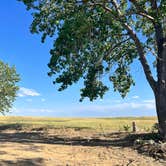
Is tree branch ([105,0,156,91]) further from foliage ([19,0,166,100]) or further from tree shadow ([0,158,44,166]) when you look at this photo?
tree shadow ([0,158,44,166])

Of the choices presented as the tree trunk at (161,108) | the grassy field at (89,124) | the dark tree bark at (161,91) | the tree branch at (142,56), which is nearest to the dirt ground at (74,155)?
the tree trunk at (161,108)

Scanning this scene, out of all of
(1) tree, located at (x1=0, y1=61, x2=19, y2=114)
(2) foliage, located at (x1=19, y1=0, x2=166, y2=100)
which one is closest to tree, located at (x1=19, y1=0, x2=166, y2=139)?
(2) foliage, located at (x1=19, y1=0, x2=166, y2=100)

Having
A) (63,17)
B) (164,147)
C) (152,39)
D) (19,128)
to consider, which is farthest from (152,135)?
(19,128)

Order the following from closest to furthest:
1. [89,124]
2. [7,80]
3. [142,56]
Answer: [142,56] → [89,124] → [7,80]

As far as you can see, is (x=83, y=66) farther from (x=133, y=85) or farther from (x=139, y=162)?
(x=139, y=162)

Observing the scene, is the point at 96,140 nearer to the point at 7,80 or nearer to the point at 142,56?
the point at 142,56

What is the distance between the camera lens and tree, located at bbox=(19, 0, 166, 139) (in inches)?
844

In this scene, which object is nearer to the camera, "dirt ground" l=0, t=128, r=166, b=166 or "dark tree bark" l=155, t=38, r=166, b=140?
"dirt ground" l=0, t=128, r=166, b=166

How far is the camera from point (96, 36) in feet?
75.7

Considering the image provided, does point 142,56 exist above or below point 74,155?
above

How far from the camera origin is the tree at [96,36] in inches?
844

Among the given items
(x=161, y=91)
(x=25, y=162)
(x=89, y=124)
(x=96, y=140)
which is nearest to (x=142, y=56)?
(x=161, y=91)

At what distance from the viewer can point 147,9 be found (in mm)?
23234

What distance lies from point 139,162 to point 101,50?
28.1 ft
